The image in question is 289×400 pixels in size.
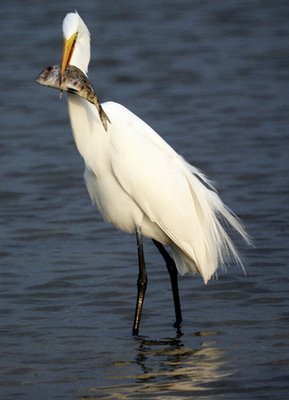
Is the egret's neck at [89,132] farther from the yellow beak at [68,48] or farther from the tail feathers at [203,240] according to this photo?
the tail feathers at [203,240]

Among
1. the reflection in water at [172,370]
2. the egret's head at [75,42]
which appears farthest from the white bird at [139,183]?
the reflection in water at [172,370]

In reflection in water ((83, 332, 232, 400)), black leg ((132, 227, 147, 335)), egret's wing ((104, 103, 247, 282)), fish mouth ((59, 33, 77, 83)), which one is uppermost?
fish mouth ((59, 33, 77, 83))

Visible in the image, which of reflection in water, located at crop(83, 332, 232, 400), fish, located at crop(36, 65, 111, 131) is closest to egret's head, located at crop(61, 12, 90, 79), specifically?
fish, located at crop(36, 65, 111, 131)

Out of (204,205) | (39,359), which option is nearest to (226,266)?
(204,205)

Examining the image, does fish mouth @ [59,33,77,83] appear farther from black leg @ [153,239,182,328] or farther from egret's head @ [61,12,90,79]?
black leg @ [153,239,182,328]

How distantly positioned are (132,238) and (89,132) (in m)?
1.96

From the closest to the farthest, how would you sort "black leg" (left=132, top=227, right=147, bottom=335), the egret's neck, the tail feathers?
"black leg" (left=132, top=227, right=147, bottom=335) < the egret's neck < the tail feathers

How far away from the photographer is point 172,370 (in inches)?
229

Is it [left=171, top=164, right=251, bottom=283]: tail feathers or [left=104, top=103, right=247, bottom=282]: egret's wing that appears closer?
[left=104, top=103, right=247, bottom=282]: egret's wing

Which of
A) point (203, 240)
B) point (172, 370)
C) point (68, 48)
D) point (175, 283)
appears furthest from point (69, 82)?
point (172, 370)

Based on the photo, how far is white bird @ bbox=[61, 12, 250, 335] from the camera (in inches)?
257

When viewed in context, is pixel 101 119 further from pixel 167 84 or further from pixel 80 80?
pixel 167 84

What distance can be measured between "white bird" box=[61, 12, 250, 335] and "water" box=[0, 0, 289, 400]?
40 cm

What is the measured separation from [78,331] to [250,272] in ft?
4.98
